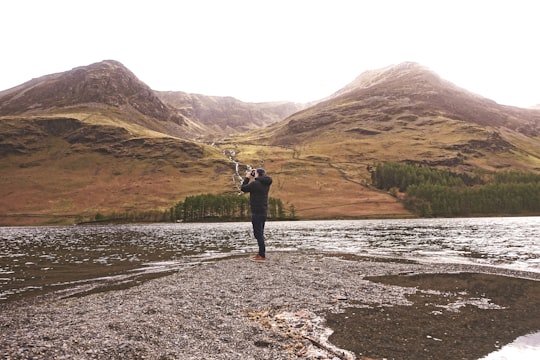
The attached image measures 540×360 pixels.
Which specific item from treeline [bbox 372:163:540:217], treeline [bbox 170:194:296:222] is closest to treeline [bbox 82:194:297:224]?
treeline [bbox 170:194:296:222]

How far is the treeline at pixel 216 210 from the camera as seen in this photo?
15112cm

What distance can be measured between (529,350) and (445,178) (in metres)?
200

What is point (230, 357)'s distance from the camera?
1090cm

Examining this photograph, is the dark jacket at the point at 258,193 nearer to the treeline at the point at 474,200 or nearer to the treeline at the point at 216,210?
the treeline at the point at 216,210

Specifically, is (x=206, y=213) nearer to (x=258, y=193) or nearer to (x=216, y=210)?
(x=216, y=210)

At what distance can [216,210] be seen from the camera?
15238 centimetres

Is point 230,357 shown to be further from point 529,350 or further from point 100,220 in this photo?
point 100,220

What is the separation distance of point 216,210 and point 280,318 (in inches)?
5485

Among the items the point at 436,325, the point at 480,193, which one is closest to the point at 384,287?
the point at 436,325

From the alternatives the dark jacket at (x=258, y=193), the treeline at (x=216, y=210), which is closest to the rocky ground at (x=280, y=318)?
the dark jacket at (x=258, y=193)

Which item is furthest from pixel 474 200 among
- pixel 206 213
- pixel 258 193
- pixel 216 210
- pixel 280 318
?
pixel 280 318

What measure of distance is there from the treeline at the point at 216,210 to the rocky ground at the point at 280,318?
419 feet

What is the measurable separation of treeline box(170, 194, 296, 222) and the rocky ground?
128 m

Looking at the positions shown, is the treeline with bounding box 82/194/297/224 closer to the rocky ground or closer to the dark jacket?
the dark jacket
